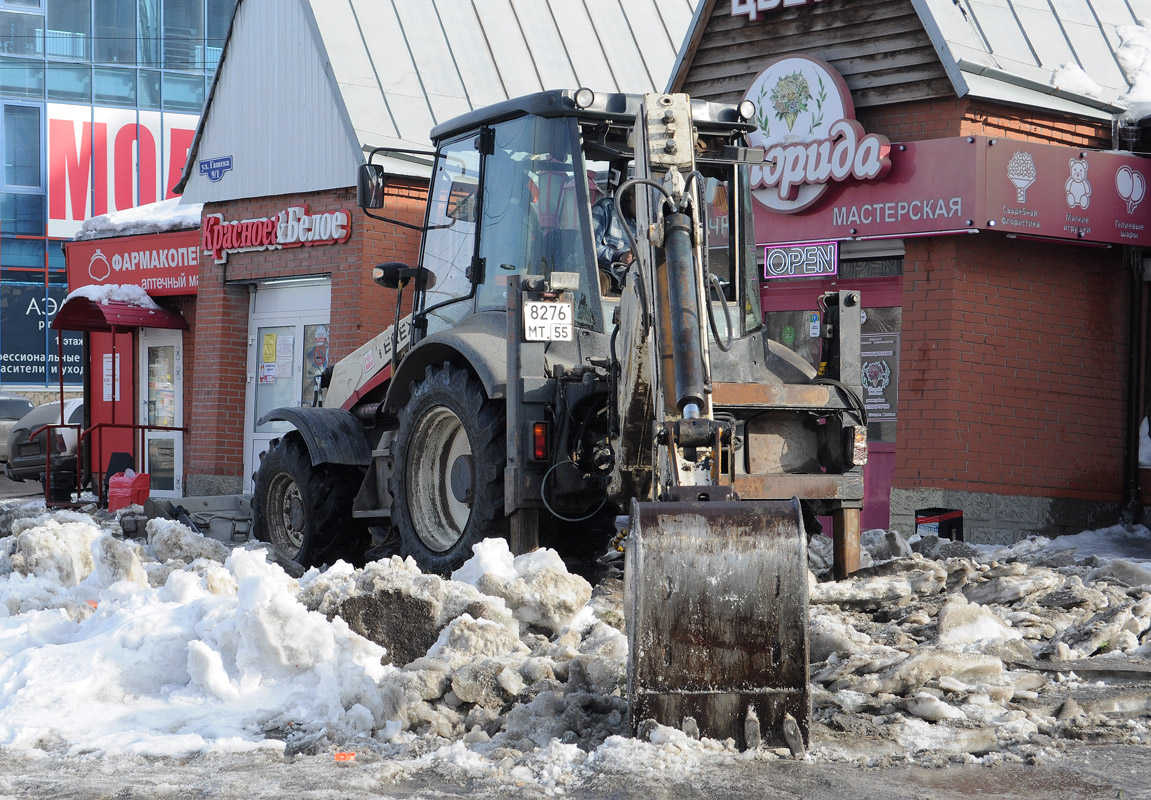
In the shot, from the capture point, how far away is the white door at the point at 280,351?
668 inches

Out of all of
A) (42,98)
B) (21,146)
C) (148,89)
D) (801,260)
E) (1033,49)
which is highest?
(148,89)

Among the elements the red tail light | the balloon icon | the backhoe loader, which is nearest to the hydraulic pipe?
the backhoe loader

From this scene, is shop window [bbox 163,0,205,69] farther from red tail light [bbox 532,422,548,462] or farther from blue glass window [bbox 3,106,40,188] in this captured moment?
red tail light [bbox 532,422,548,462]

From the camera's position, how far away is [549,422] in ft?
23.7

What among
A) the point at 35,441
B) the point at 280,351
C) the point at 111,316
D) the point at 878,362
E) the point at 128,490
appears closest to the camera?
the point at 878,362

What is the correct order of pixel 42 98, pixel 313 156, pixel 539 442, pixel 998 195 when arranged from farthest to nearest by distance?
1. pixel 42 98
2. pixel 313 156
3. pixel 998 195
4. pixel 539 442

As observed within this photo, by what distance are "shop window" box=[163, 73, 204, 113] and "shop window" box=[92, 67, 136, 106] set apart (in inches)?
35.9

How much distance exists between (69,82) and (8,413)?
1275 cm

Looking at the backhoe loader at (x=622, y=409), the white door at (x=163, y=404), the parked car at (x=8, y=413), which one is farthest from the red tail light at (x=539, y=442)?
the parked car at (x=8, y=413)

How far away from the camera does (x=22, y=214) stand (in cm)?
3788

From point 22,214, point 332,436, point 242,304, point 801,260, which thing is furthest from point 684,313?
point 22,214

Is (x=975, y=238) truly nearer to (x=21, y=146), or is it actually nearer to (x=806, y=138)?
(x=806, y=138)

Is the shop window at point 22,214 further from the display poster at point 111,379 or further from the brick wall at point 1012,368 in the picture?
the brick wall at point 1012,368

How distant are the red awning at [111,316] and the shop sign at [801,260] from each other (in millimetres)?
9062
